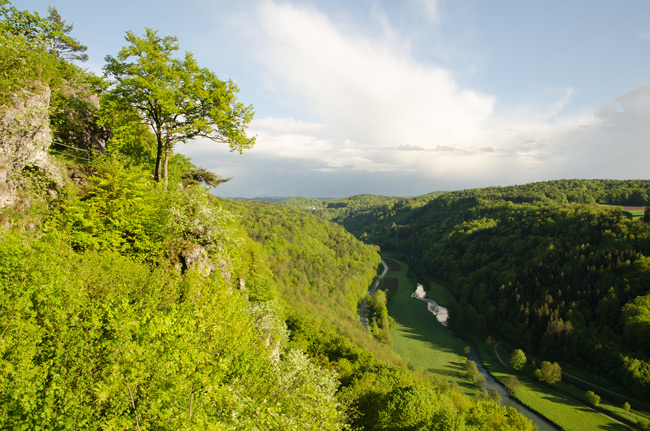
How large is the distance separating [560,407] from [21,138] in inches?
3241

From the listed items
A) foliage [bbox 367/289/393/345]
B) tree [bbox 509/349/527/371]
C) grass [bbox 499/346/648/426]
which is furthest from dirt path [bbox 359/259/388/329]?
grass [bbox 499/346/648/426]

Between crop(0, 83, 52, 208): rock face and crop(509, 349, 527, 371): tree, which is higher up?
crop(0, 83, 52, 208): rock face

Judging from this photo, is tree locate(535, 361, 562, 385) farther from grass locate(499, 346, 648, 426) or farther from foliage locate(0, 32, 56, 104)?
foliage locate(0, 32, 56, 104)

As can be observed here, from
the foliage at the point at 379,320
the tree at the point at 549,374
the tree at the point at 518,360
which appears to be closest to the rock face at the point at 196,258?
the foliage at the point at 379,320

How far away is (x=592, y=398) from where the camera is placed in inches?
2158

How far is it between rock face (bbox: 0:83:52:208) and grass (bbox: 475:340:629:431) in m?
75.7

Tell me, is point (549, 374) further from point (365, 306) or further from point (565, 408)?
point (365, 306)

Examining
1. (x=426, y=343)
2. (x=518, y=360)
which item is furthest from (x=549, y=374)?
(x=426, y=343)

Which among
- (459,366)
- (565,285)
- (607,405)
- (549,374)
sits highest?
(565,285)

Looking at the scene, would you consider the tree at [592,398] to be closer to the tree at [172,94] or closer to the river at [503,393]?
the river at [503,393]

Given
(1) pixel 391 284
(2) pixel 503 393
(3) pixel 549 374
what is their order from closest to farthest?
(2) pixel 503 393
(3) pixel 549 374
(1) pixel 391 284

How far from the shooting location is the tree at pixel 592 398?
54263 millimetres

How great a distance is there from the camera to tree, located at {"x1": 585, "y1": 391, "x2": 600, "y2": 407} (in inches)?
2136

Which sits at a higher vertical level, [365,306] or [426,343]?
[426,343]
